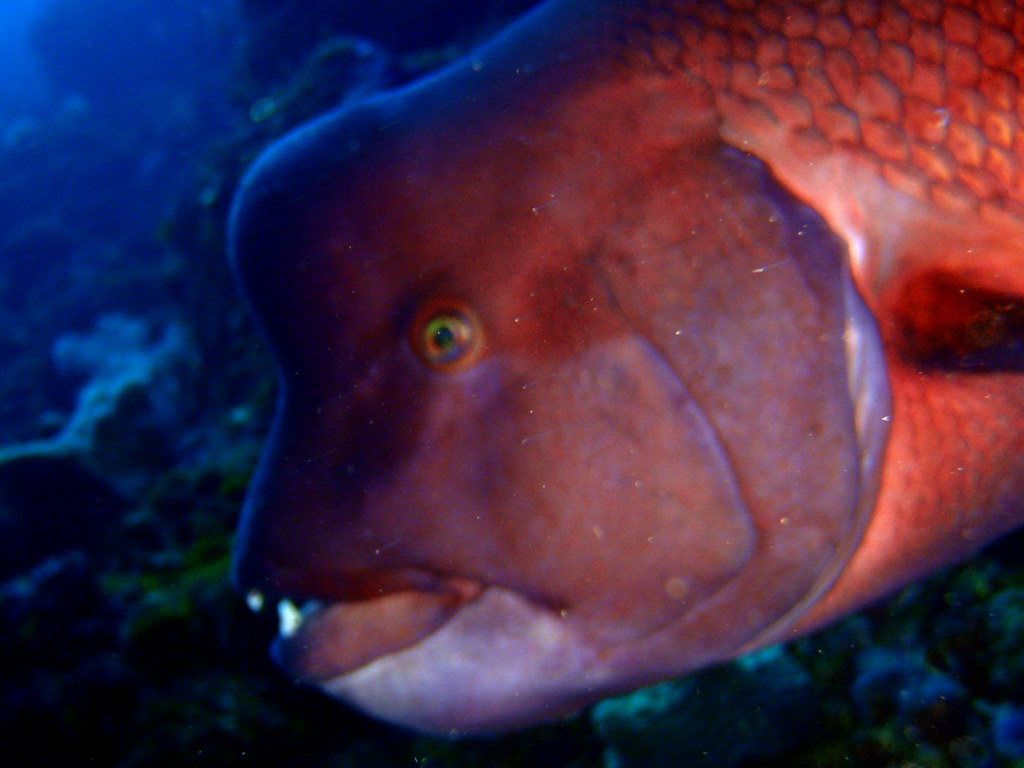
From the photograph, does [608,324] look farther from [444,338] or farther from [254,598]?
[254,598]

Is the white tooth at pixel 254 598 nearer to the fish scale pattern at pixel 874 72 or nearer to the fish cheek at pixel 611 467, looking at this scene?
the fish cheek at pixel 611 467

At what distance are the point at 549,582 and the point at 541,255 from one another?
699mm

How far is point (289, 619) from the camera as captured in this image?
1.59m

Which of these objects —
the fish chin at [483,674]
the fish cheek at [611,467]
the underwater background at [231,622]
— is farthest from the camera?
the underwater background at [231,622]

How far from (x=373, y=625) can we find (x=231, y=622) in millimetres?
2167

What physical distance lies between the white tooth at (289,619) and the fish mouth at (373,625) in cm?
6

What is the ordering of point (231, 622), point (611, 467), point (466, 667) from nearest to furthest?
1. point (611, 467)
2. point (466, 667)
3. point (231, 622)

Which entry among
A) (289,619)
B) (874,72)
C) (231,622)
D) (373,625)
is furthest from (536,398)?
(231,622)

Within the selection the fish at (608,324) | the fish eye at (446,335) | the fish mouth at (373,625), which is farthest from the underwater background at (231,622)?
the fish eye at (446,335)

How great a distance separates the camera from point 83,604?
3.45m

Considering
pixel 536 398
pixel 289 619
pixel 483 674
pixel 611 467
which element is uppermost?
pixel 536 398

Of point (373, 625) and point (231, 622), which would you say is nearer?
point (373, 625)

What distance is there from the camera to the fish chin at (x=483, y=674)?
146 cm

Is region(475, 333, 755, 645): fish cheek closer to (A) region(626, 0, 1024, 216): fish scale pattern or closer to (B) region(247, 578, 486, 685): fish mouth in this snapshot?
(B) region(247, 578, 486, 685): fish mouth
